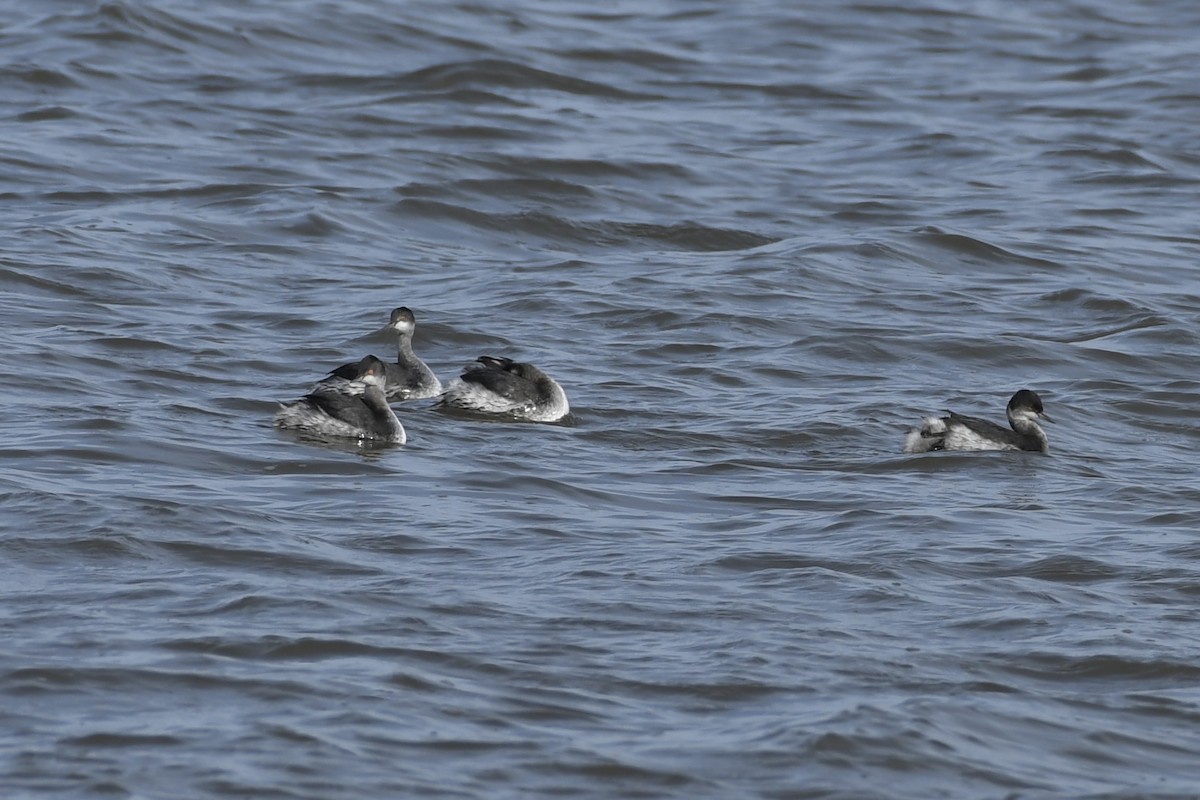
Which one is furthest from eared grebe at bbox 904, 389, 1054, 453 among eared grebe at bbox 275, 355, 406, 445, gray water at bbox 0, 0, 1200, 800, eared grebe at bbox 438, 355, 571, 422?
eared grebe at bbox 275, 355, 406, 445

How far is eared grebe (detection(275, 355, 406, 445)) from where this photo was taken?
1140 centimetres

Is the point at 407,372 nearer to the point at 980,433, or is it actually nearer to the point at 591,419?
the point at 591,419

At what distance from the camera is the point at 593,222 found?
18453mm

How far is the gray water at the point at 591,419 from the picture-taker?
6.98 meters

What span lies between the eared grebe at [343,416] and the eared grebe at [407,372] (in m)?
1.17

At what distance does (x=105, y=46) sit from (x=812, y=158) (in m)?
8.63

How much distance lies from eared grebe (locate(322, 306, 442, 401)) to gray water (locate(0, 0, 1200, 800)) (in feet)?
1.91

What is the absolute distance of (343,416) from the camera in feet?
37.5

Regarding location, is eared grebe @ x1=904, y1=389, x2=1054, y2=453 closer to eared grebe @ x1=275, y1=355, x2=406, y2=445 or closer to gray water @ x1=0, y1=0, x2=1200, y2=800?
gray water @ x1=0, y1=0, x2=1200, y2=800

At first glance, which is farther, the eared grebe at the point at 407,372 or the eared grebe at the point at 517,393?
the eared grebe at the point at 407,372

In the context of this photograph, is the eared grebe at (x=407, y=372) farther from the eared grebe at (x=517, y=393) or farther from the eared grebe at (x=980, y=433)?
the eared grebe at (x=980, y=433)

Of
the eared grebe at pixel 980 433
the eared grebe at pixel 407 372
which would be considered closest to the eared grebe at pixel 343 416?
the eared grebe at pixel 407 372

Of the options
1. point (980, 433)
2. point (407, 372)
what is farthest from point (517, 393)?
point (980, 433)

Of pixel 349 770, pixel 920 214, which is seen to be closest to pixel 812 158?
pixel 920 214
